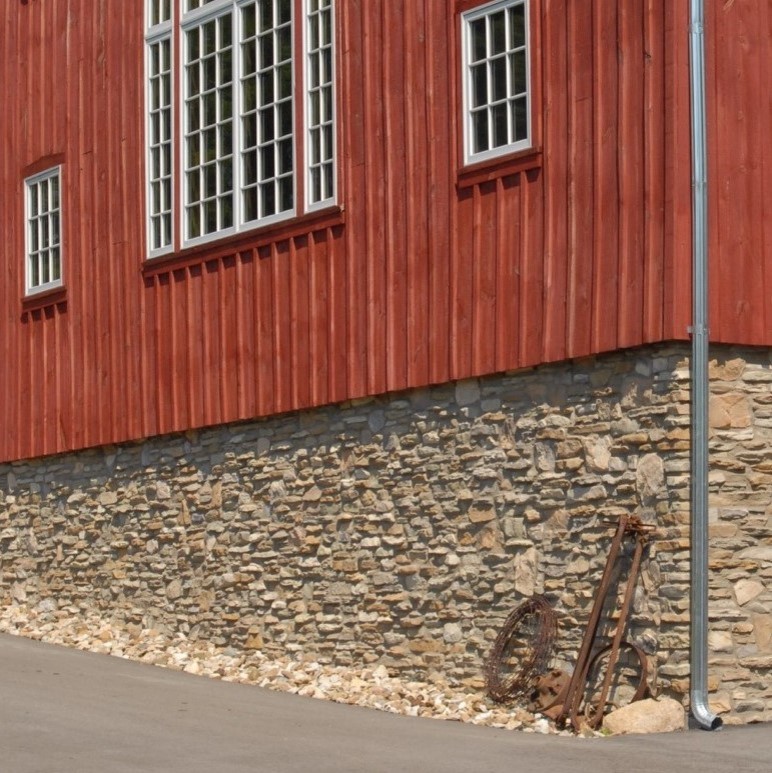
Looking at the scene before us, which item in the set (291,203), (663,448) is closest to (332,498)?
(291,203)

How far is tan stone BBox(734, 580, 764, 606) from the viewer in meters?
11.6

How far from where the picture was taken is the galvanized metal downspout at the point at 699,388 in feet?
37.1

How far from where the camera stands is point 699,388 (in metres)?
11.5

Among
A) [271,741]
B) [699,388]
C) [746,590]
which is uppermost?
[699,388]

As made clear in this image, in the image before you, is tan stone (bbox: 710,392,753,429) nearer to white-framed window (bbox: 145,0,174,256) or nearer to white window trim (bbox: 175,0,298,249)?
white window trim (bbox: 175,0,298,249)

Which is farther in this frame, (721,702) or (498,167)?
(498,167)

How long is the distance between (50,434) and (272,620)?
411cm

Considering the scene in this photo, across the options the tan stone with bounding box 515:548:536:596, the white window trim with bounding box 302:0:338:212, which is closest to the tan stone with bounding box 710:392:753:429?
the tan stone with bounding box 515:548:536:596

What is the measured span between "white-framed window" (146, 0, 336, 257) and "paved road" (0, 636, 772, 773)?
4.32 meters

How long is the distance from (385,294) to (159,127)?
3758 millimetres

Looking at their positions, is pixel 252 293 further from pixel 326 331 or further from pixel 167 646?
pixel 167 646

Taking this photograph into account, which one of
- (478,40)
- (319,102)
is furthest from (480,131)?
(319,102)

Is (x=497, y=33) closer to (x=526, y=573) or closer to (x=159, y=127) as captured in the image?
(x=526, y=573)

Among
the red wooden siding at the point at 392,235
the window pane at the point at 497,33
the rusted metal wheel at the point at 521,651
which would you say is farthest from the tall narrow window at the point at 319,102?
the rusted metal wheel at the point at 521,651
